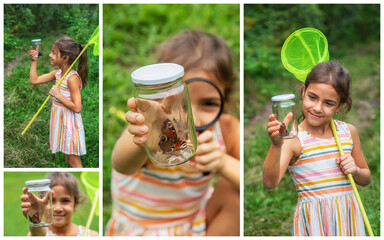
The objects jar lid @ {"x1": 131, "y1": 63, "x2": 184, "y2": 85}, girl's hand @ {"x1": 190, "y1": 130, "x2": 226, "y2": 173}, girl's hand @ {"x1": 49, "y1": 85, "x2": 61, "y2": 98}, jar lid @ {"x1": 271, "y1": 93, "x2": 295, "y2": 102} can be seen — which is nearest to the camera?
jar lid @ {"x1": 131, "y1": 63, "x2": 184, "y2": 85}

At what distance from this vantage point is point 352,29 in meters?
1.81

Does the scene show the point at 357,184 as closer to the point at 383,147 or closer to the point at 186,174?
the point at 383,147

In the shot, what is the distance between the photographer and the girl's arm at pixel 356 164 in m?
1.27

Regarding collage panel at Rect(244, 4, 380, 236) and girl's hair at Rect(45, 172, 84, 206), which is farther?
girl's hair at Rect(45, 172, 84, 206)

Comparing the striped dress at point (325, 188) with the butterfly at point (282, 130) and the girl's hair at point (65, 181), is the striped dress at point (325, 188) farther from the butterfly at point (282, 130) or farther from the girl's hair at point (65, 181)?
the girl's hair at point (65, 181)

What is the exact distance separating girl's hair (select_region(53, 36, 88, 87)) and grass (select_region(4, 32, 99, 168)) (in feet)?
0.06

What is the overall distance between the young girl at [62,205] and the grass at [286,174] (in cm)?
61

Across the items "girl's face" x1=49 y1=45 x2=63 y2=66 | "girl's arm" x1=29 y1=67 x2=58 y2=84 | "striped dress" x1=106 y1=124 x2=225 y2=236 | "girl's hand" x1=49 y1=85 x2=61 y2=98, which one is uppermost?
"girl's face" x1=49 y1=45 x2=63 y2=66

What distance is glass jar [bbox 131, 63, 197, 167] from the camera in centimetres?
113

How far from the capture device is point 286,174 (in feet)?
4.33

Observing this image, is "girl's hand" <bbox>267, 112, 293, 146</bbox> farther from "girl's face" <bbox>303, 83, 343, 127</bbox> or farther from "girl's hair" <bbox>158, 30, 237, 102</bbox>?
"girl's hair" <bbox>158, 30, 237, 102</bbox>

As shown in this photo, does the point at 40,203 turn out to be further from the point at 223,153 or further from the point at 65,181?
the point at 223,153

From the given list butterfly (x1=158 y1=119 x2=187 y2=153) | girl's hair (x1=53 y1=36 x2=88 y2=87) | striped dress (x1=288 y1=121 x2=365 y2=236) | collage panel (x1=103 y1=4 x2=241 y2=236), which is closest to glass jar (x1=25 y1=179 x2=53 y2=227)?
collage panel (x1=103 y1=4 x2=241 y2=236)

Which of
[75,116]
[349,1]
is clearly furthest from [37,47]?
[349,1]
